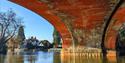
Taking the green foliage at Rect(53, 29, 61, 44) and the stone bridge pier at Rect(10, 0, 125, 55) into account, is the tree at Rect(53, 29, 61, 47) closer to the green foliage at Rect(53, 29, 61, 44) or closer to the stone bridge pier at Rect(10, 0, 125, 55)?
the green foliage at Rect(53, 29, 61, 44)

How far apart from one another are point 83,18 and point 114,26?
295 centimetres

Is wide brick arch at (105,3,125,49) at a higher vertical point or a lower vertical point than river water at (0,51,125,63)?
higher

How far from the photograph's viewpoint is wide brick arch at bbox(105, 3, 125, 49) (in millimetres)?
18233

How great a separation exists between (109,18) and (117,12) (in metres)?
1.03

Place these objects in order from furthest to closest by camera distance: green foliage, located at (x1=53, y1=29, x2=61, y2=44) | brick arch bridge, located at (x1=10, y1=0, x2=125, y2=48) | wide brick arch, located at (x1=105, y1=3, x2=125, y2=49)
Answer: green foliage, located at (x1=53, y1=29, x2=61, y2=44)
wide brick arch, located at (x1=105, y1=3, x2=125, y2=49)
brick arch bridge, located at (x1=10, y1=0, x2=125, y2=48)

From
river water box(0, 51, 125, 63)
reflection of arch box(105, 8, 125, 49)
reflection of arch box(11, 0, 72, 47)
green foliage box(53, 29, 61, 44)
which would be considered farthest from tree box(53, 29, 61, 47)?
reflection of arch box(105, 8, 125, 49)

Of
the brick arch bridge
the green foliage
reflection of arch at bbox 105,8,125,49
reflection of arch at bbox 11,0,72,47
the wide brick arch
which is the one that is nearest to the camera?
reflection of arch at bbox 11,0,72,47

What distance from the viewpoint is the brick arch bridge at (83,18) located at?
54.5 feet

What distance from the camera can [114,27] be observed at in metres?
21.0

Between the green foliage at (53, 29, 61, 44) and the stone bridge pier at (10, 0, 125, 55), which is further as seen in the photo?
the green foliage at (53, 29, 61, 44)

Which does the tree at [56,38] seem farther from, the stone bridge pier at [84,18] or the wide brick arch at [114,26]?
the wide brick arch at [114,26]

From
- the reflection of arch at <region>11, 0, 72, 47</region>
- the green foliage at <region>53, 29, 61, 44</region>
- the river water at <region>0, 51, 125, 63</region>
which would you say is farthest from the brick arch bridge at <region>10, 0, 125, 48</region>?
the green foliage at <region>53, 29, 61, 44</region>

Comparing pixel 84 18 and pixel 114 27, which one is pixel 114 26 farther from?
pixel 84 18

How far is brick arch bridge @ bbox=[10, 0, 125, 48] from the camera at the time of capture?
54.5 ft
